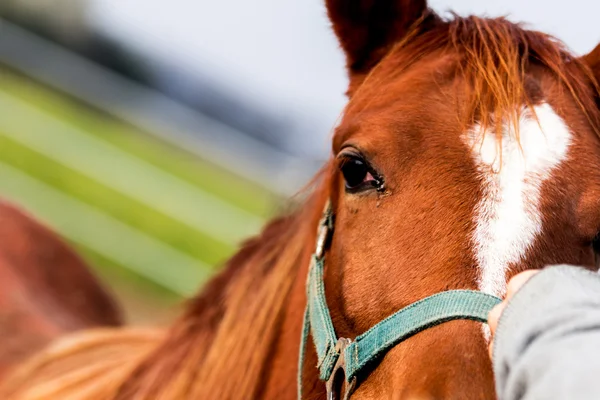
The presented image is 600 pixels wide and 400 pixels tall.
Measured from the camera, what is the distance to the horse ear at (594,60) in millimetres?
1632

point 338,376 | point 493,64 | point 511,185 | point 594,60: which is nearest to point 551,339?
point 511,185

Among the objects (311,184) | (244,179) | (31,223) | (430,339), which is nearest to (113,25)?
(244,179)

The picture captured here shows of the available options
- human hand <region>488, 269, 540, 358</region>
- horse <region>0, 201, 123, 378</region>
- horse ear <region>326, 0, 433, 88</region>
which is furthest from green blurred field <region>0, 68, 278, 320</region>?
human hand <region>488, 269, 540, 358</region>

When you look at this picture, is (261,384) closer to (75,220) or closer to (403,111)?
(403,111)

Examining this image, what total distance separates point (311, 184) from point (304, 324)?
450mm

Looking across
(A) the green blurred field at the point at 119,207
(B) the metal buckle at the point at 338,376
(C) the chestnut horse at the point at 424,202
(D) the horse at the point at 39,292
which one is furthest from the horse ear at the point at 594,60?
(A) the green blurred field at the point at 119,207

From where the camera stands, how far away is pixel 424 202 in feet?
4.44

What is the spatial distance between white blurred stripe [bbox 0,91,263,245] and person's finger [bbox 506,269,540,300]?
563 centimetres

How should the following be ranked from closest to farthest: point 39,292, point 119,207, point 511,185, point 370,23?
point 511,185
point 370,23
point 39,292
point 119,207

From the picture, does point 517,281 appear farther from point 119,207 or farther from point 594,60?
point 119,207

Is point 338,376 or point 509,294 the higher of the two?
point 509,294

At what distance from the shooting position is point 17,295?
113 inches

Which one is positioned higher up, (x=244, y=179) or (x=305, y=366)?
(x=305, y=366)

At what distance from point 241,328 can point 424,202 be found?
71 cm
